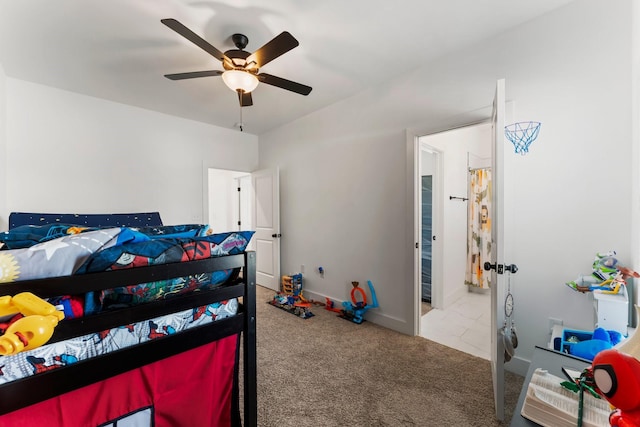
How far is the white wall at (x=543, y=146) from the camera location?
1.60m

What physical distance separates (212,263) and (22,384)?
56 centimetres

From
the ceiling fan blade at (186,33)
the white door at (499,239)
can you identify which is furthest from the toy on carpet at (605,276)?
the ceiling fan blade at (186,33)

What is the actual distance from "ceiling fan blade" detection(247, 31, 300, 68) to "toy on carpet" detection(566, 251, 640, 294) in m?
2.25

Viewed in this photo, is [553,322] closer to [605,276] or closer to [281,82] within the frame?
[605,276]

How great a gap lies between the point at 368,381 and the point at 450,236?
7.88 ft

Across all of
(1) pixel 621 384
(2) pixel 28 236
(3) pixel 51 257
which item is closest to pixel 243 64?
(2) pixel 28 236

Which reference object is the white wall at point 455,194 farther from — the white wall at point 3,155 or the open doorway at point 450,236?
the white wall at point 3,155

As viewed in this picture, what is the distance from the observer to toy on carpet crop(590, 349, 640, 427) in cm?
48

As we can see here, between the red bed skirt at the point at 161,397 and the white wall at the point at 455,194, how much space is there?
9.74 ft

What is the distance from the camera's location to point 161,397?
3.19 ft

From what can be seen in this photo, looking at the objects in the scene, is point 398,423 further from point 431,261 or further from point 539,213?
point 431,261

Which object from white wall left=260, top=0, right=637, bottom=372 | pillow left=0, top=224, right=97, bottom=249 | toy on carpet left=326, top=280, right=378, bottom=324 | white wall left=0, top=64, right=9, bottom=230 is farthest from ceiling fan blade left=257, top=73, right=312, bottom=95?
white wall left=0, top=64, right=9, bottom=230

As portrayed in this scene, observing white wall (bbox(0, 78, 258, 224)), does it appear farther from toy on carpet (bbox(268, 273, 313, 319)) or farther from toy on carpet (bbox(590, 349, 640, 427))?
toy on carpet (bbox(590, 349, 640, 427))

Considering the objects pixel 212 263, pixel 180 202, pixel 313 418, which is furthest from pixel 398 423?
pixel 180 202
